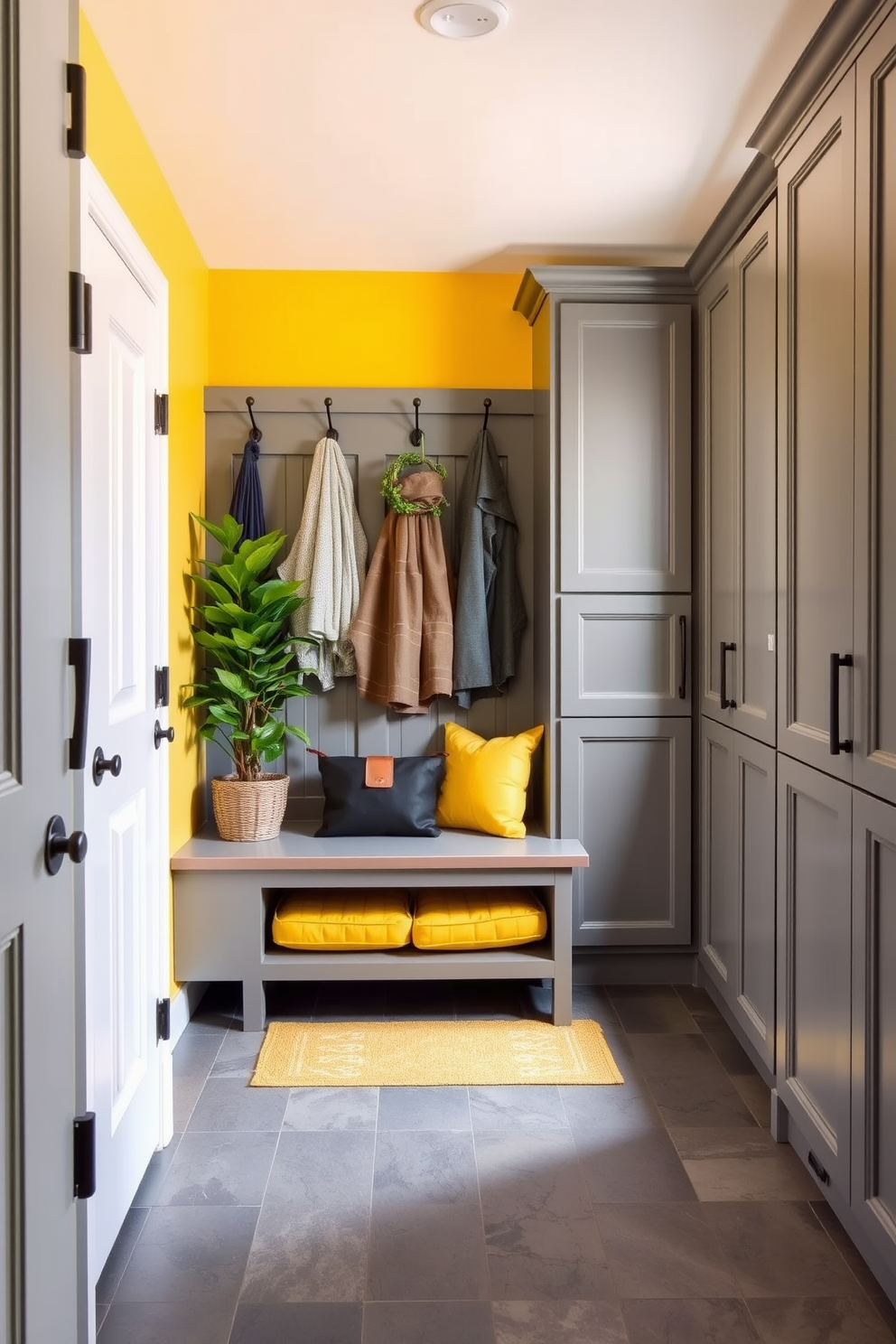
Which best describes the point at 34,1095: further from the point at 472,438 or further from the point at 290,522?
the point at 472,438

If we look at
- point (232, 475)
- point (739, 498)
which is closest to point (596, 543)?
point (739, 498)

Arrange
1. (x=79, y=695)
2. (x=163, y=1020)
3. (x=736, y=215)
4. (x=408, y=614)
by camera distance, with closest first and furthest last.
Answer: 1. (x=79, y=695)
2. (x=163, y=1020)
3. (x=736, y=215)
4. (x=408, y=614)

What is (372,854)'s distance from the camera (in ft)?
9.89

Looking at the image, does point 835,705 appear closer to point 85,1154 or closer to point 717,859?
point 717,859

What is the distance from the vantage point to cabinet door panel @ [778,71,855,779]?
1.91 meters

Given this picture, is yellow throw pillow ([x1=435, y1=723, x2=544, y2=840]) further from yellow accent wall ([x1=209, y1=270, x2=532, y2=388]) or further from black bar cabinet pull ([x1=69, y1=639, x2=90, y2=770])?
black bar cabinet pull ([x1=69, y1=639, x2=90, y2=770])

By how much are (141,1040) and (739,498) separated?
6.67 ft

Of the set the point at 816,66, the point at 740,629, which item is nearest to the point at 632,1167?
the point at 740,629

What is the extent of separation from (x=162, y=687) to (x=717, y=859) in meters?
1.73

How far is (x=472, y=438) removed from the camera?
11.8 ft

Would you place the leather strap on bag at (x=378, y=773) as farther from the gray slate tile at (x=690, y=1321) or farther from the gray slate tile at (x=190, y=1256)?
the gray slate tile at (x=690, y=1321)

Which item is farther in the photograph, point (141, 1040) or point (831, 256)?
point (141, 1040)

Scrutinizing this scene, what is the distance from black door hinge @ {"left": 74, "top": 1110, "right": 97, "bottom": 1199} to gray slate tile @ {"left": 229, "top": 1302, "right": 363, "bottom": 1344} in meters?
0.51

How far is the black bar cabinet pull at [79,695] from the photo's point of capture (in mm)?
1348
